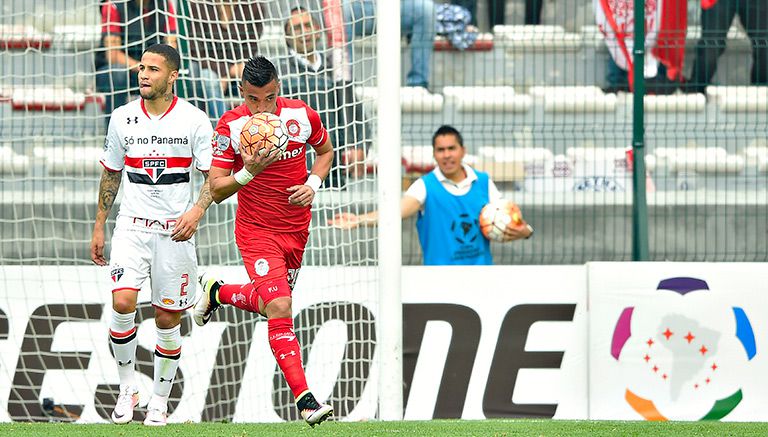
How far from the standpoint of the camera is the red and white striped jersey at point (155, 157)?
636cm

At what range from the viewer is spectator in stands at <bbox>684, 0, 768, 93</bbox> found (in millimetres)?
9438

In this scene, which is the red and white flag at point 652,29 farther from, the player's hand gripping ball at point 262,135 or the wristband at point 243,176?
the wristband at point 243,176

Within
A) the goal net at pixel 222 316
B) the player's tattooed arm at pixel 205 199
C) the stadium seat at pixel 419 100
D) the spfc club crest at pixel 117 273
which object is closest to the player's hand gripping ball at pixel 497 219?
the goal net at pixel 222 316

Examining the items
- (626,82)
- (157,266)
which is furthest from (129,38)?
(626,82)

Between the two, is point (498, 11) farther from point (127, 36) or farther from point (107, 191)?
point (107, 191)

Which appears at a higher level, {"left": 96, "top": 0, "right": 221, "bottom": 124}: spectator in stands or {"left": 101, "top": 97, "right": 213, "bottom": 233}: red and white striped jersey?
{"left": 96, "top": 0, "right": 221, "bottom": 124}: spectator in stands

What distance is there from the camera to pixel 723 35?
977 centimetres

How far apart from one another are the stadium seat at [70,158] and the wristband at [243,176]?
11.9 feet

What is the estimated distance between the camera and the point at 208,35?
25.2ft

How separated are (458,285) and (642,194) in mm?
1422

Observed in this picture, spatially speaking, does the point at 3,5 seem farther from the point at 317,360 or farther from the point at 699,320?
the point at 699,320

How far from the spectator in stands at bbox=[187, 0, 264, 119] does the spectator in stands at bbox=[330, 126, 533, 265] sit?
1.42 m

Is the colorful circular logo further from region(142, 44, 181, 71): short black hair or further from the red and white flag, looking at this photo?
region(142, 44, 181, 71): short black hair

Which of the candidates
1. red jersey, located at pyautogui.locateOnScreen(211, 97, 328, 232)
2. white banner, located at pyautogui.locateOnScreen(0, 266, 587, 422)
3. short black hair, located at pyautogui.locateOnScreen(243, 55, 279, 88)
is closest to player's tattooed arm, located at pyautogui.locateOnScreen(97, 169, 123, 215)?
red jersey, located at pyautogui.locateOnScreen(211, 97, 328, 232)
